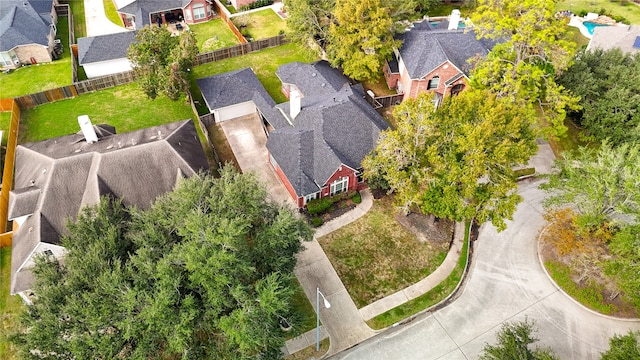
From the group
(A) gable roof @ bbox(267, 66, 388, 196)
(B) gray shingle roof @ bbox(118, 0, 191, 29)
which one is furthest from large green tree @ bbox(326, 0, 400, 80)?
(B) gray shingle roof @ bbox(118, 0, 191, 29)

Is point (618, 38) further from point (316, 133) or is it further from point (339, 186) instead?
point (339, 186)

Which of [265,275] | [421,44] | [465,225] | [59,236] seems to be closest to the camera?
[265,275]

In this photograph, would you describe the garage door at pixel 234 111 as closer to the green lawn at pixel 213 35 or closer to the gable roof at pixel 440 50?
the green lawn at pixel 213 35

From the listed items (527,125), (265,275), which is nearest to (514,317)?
(527,125)

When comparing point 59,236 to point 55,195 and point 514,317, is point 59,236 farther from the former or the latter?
point 514,317

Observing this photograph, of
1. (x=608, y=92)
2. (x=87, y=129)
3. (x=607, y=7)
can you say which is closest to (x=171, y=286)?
(x=87, y=129)
